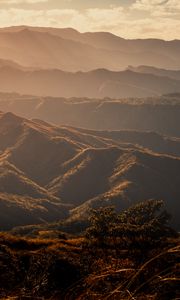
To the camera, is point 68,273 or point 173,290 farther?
point 68,273

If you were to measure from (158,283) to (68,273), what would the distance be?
1299 cm

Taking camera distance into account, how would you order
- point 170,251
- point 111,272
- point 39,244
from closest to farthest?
point 170,251 < point 111,272 < point 39,244

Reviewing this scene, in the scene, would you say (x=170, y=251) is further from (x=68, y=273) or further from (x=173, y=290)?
(x=68, y=273)

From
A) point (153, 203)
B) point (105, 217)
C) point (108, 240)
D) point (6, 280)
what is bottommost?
point (6, 280)

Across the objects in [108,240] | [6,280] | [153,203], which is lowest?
[6,280]

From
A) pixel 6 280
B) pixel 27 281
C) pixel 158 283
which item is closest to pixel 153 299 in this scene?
pixel 158 283

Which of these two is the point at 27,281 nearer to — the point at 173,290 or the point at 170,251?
the point at 173,290

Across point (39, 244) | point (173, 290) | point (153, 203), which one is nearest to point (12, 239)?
point (39, 244)

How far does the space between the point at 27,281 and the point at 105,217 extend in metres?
52.6

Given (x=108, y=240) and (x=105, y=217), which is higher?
(x=105, y=217)

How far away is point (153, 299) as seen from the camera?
5203 millimetres

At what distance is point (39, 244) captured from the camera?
134 feet

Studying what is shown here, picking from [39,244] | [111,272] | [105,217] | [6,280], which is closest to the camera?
[111,272]

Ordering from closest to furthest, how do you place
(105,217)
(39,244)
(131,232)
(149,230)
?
1. (131,232)
2. (149,230)
3. (39,244)
4. (105,217)
